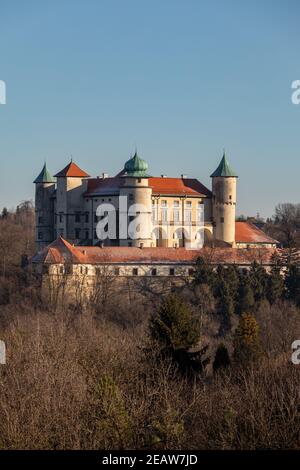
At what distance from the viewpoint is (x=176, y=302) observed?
33750 millimetres

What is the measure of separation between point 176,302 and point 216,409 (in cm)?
820

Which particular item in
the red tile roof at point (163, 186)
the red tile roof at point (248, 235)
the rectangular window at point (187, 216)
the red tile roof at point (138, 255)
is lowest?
the red tile roof at point (138, 255)

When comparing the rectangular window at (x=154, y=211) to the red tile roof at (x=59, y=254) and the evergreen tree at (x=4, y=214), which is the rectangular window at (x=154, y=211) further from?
the evergreen tree at (x=4, y=214)

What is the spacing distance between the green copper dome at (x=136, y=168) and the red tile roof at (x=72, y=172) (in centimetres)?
245

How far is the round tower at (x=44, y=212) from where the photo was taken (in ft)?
217

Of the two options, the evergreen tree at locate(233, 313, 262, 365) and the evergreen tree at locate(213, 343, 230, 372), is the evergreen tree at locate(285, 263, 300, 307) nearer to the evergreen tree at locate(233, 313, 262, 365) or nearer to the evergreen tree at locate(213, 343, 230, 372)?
the evergreen tree at locate(233, 313, 262, 365)

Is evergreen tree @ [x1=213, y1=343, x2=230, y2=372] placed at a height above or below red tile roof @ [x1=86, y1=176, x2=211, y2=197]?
below

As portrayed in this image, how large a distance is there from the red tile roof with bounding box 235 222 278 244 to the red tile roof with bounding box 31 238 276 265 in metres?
3.58

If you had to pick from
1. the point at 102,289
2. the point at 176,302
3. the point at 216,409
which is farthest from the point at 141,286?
the point at 216,409

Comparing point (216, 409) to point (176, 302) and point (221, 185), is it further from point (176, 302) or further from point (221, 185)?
point (221, 185)

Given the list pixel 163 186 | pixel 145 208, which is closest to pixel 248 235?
pixel 163 186

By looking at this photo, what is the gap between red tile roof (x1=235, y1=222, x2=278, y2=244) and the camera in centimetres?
6738

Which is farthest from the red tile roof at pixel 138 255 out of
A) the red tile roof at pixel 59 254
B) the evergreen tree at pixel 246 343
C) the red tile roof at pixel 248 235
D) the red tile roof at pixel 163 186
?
the evergreen tree at pixel 246 343

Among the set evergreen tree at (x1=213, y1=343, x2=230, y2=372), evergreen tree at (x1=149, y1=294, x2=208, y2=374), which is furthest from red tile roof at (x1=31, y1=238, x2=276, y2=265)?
evergreen tree at (x1=149, y1=294, x2=208, y2=374)
